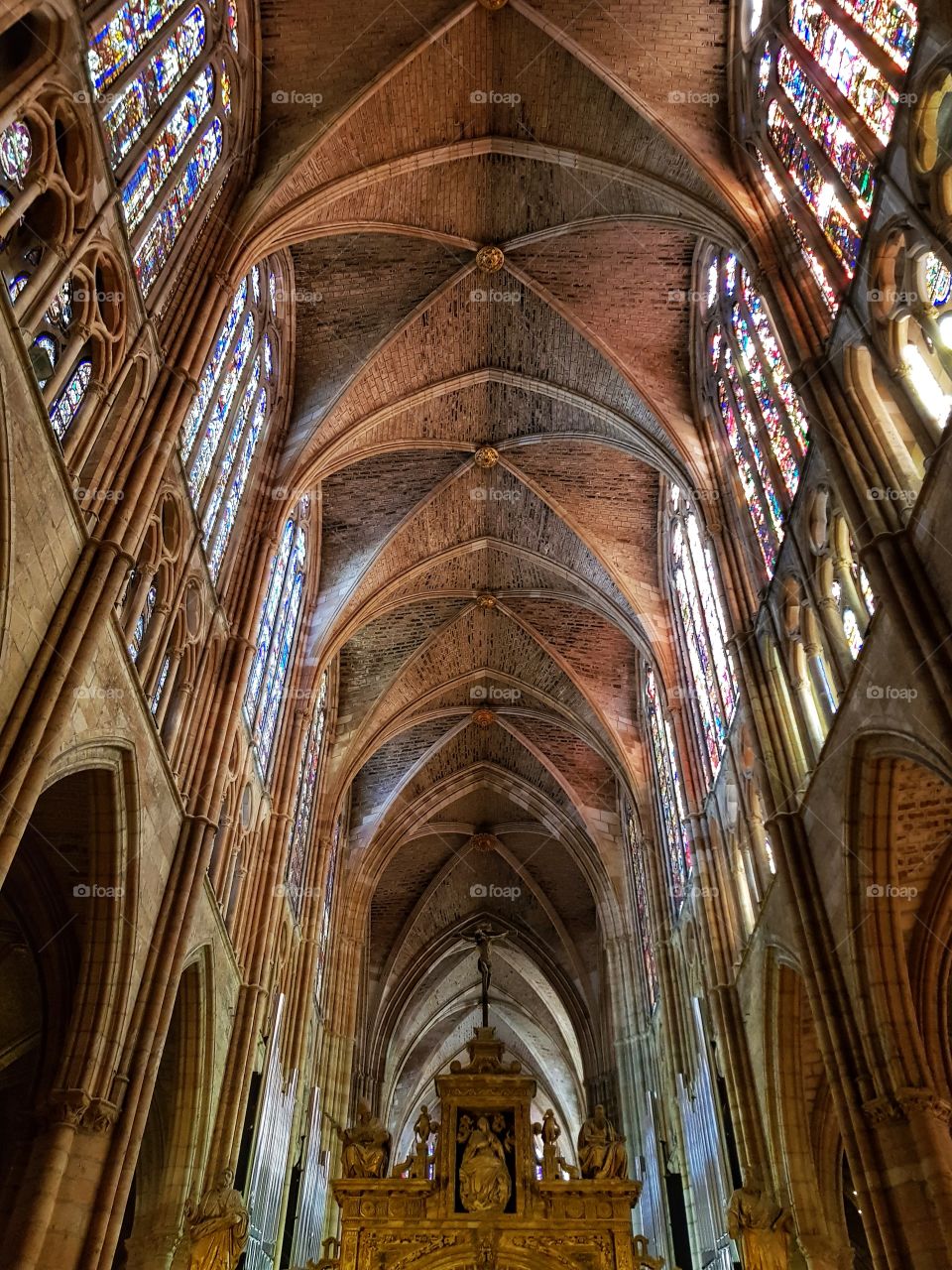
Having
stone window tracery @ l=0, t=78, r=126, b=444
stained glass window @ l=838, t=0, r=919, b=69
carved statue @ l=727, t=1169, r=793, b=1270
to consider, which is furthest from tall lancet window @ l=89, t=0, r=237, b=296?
carved statue @ l=727, t=1169, r=793, b=1270

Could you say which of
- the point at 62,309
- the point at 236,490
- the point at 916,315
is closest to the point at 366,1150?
the point at 236,490

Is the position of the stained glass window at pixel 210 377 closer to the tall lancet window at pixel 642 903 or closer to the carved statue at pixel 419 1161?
the carved statue at pixel 419 1161

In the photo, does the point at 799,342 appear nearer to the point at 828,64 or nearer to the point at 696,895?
the point at 828,64

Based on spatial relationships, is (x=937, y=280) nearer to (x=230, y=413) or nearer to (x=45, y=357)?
(x=45, y=357)

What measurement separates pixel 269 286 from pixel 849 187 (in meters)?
10.0

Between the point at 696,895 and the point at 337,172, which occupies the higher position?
the point at 337,172

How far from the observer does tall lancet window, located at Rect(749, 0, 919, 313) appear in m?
10.3

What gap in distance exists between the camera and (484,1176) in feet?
37.6

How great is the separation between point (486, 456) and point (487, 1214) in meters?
14.1

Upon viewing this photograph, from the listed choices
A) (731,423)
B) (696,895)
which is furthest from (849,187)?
(696,895)

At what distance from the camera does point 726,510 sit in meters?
15.8

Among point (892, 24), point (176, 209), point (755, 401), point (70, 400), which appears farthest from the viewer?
point (755, 401)

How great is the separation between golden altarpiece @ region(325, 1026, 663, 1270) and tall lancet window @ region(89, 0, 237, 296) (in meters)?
10.6

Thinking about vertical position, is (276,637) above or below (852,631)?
above
